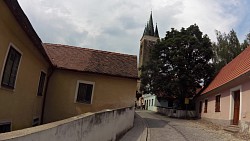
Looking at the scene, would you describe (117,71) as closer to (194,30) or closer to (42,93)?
(42,93)

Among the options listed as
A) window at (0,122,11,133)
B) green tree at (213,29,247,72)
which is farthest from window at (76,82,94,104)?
green tree at (213,29,247,72)

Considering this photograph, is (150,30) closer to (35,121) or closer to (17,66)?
(35,121)

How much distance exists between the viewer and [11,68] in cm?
1086

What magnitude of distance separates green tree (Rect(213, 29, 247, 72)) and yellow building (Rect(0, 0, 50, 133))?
95.5 ft

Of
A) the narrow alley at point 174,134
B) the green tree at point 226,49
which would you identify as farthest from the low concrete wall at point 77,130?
the green tree at point 226,49

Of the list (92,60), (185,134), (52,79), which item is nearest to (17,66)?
(52,79)

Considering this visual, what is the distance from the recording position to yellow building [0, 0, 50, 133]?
9.13 m

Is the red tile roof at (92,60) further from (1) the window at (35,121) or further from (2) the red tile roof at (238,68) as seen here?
(2) the red tile roof at (238,68)

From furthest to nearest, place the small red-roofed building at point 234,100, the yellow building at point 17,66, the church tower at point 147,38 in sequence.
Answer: the church tower at point 147,38 < the small red-roofed building at point 234,100 < the yellow building at point 17,66

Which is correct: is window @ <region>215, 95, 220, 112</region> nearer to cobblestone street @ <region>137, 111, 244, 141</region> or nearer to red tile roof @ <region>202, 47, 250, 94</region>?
red tile roof @ <region>202, 47, 250, 94</region>

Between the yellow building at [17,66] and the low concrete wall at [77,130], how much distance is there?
364cm

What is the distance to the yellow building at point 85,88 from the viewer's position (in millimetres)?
18344

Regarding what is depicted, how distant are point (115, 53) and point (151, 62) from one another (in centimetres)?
1475

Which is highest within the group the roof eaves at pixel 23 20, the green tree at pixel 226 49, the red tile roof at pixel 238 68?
the green tree at pixel 226 49
